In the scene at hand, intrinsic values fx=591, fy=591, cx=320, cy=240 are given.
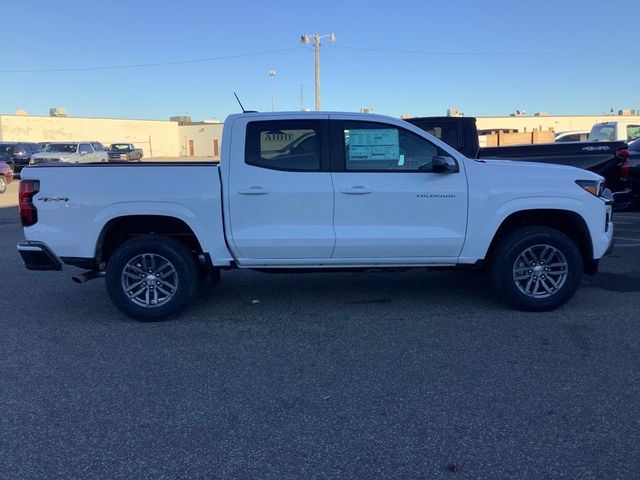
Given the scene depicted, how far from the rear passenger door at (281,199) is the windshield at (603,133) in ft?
51.2

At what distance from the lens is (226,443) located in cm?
350

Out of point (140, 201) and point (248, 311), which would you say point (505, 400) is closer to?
point (248, 311)

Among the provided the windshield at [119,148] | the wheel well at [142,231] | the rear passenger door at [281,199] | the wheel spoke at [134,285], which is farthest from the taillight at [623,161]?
the windshield at [119,148]

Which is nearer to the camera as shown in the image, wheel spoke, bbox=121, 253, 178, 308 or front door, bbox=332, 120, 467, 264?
front door, bbox=332, 120, 467, 264

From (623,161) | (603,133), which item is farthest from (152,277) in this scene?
(603,133)

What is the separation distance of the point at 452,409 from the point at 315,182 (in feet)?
8.47

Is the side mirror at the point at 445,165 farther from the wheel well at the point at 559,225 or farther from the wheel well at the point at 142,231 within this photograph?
the wheel well at the point at 142,231

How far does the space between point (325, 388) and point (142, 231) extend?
2807 mm

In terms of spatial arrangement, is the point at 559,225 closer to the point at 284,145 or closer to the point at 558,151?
the point at 284,145

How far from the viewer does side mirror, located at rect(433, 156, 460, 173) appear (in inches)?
217

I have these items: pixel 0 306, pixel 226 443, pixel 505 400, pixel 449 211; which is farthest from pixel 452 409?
pixel 0 306

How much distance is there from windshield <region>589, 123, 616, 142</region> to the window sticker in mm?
15046

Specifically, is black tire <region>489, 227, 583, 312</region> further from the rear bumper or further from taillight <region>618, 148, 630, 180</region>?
taillight <region>618, 148, 630, 180</region>

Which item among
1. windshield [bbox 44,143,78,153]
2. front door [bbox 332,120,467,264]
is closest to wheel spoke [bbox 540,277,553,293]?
front door [bbox 332,120,467,264]
